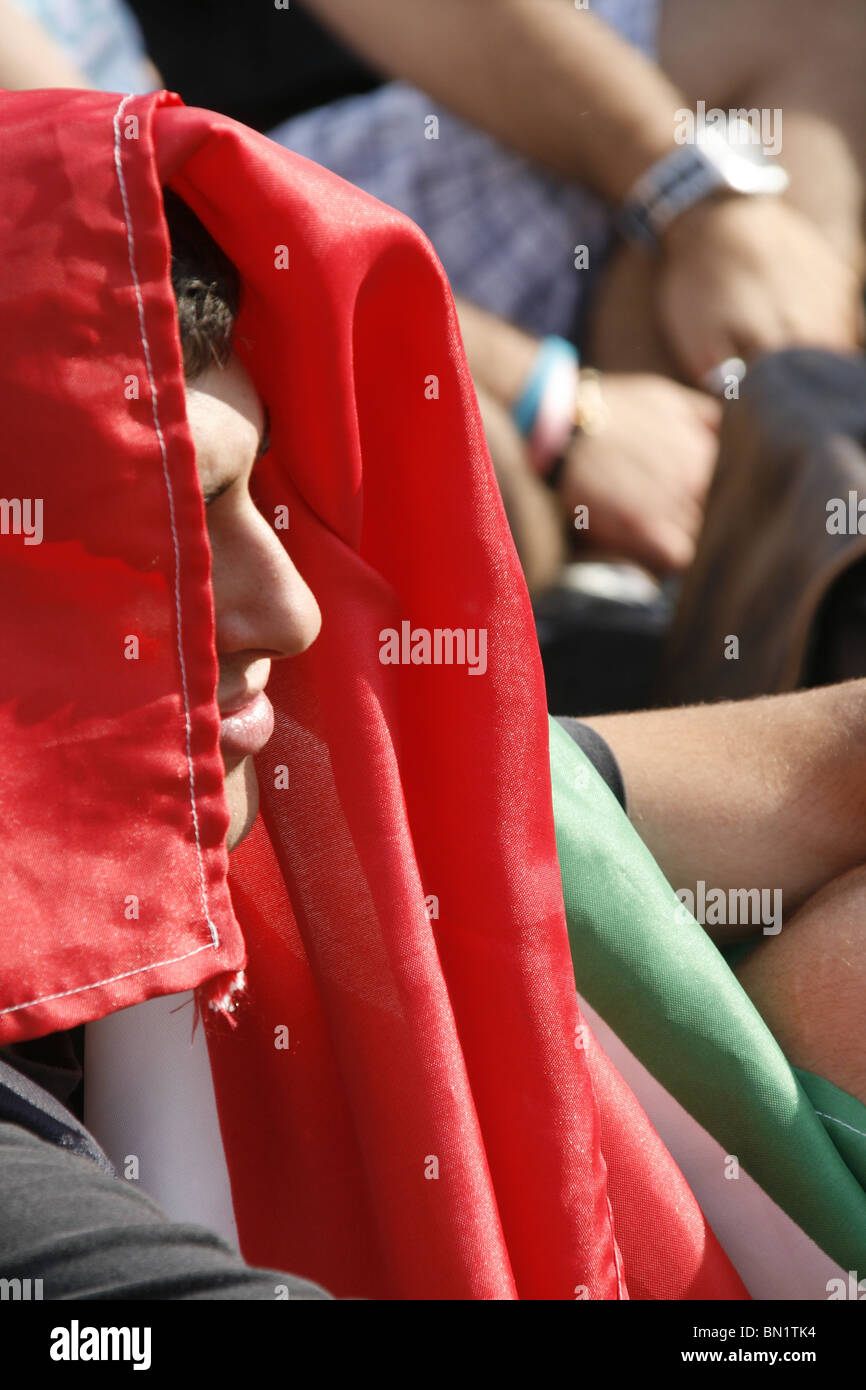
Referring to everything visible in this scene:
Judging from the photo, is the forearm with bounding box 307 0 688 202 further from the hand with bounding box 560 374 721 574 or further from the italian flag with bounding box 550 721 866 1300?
the italian flag with bounding box 550 721 866 1300

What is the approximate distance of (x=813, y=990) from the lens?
1028 mm

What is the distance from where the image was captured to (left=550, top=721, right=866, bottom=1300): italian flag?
928mm

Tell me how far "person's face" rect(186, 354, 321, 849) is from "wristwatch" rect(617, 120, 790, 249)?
1737mm

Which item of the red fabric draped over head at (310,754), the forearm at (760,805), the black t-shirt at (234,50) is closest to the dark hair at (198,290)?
the red fabric draped over head at (310,754)

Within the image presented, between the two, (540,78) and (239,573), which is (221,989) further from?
(540,78)

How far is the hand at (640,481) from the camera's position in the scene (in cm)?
214

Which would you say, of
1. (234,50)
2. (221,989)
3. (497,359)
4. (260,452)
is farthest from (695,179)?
(221,989)

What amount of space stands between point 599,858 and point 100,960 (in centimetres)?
41

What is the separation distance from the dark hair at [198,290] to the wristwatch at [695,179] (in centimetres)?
174

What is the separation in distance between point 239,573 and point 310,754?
149mm

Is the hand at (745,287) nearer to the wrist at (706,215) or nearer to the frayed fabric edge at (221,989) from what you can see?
the wrist at (706,215)

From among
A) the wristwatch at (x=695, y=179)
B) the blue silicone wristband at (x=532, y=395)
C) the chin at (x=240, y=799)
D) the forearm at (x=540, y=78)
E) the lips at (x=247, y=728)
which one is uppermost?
the forearm at (x=540, y=78)

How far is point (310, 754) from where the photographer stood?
0.90 m
